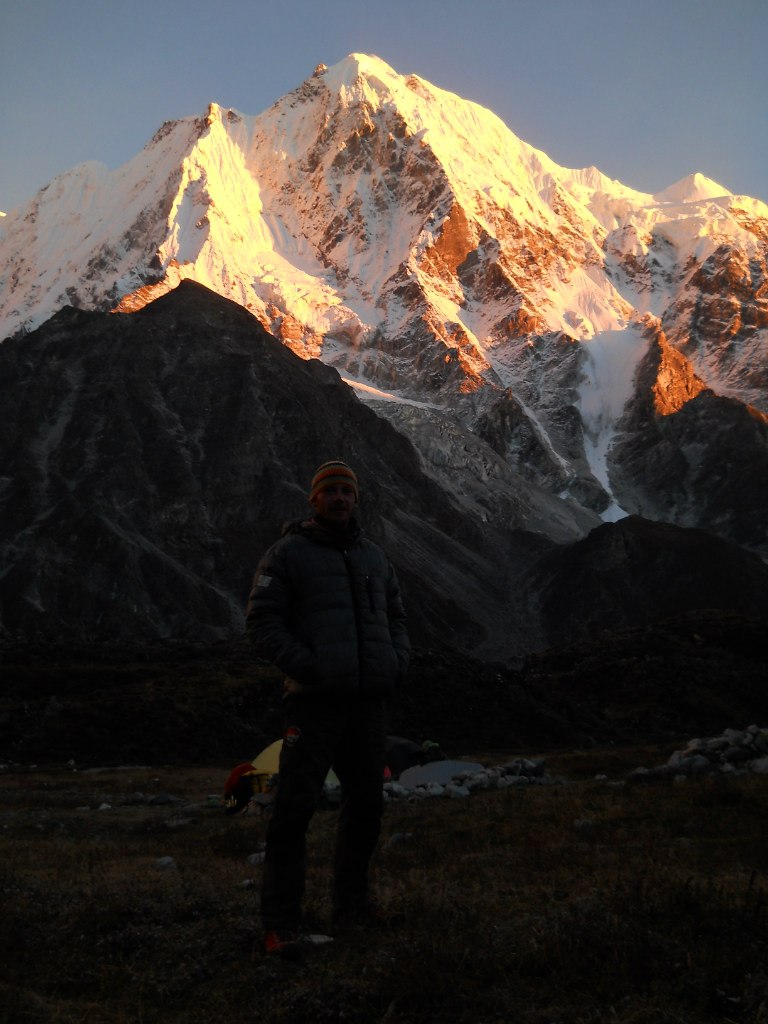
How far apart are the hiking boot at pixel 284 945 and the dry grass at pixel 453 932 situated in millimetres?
117

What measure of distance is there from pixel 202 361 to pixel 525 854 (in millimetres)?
128106

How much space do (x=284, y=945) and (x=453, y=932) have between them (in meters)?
1.19

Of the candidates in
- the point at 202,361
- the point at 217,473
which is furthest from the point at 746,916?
the point at 202,361

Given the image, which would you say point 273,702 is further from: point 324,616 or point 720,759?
point 324,616

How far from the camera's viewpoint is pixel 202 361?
135 metres

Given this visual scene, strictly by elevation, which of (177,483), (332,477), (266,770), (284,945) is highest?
(177,483)

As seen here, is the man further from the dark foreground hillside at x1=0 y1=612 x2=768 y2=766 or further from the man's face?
the dark foreground hillside at x1=0 y1=612 x2=768 y2=766

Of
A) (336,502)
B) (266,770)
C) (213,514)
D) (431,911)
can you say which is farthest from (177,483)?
(431,911)

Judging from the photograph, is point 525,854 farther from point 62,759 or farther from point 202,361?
point 202,361

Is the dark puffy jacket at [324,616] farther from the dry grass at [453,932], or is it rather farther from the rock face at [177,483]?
the rock face at [177,483]

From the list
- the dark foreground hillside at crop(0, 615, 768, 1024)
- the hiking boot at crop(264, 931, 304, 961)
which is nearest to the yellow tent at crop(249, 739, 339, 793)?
the dark foreground hillside at crop(0, 615, 768, 1024)

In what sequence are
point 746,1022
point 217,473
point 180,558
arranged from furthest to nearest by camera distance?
1. point 217,473
2. point 180,558
3. point 746,1022

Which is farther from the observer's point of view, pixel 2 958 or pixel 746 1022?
pixel 2 958

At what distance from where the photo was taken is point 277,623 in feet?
28.1
